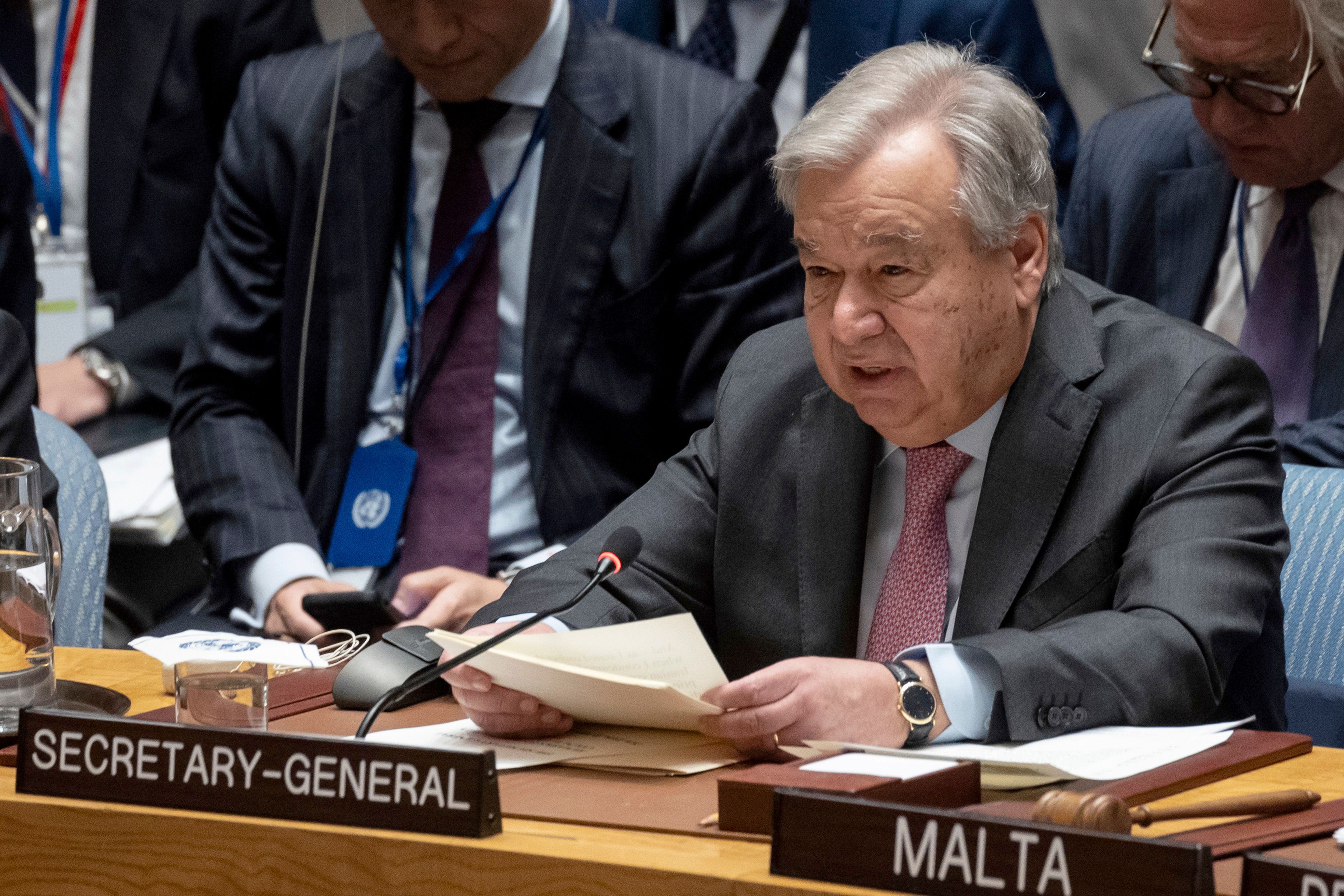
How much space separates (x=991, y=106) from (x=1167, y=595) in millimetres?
542

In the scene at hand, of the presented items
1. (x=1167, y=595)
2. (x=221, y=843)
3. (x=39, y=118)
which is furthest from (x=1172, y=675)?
(x=39, y=118)

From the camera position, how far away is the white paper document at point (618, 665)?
4.55 ft

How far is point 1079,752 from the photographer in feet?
4.62

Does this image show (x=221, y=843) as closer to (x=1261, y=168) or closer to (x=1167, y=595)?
(x=1167, y=595)

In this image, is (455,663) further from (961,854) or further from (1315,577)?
(1315,577)

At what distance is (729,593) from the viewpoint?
1.96m

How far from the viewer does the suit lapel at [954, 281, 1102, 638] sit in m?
1.76

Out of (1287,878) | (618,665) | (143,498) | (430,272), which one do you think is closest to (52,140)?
(143,498)

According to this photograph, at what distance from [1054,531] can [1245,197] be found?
1.34 meters

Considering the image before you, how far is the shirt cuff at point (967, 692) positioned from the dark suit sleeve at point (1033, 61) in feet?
5.70

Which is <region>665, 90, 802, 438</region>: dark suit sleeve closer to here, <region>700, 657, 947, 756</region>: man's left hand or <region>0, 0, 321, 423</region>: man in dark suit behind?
<region>700, 657, 947, 756</region>: man's left hand

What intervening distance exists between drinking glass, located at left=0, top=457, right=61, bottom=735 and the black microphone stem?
30 cm

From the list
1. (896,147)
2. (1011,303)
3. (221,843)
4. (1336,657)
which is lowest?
(1336,657)

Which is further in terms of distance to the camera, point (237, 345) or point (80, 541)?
point (237, 345)
